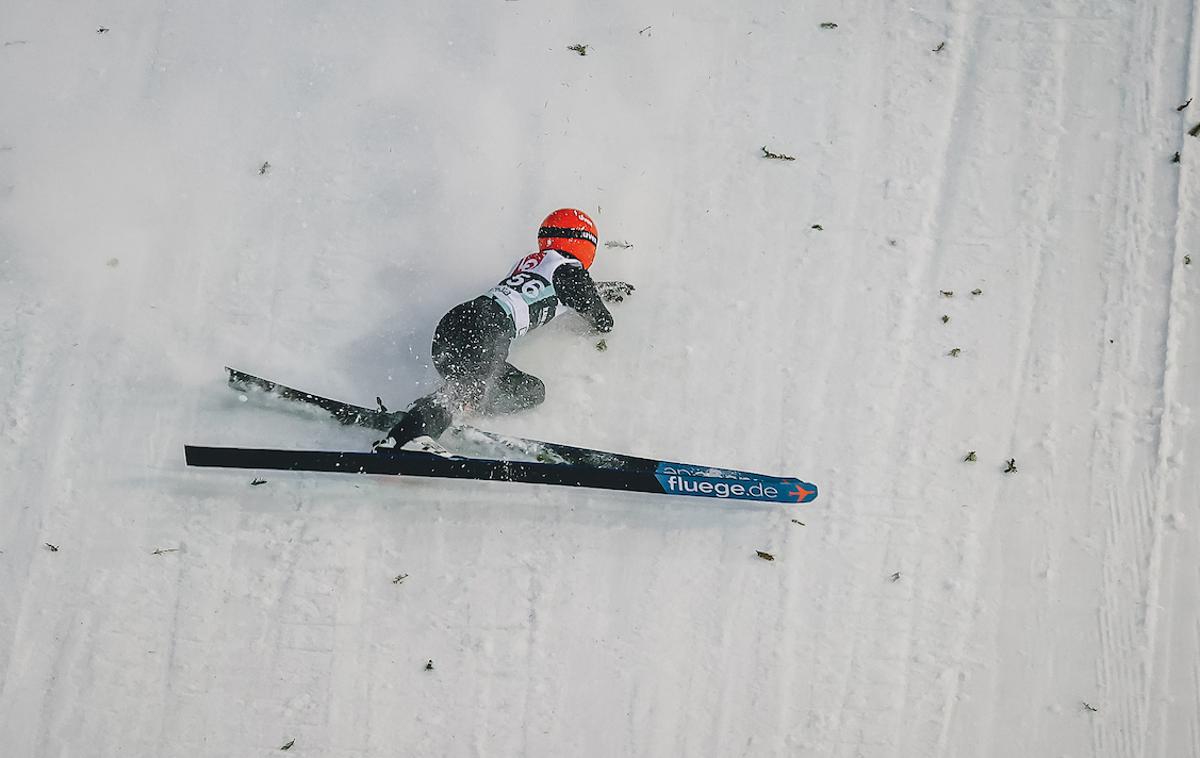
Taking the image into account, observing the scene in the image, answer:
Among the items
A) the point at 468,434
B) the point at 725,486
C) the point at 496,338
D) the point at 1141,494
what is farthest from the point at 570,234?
the point at 1141,494

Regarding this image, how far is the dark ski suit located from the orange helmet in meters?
0.04

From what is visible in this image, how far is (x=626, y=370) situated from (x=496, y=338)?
610 millimetres

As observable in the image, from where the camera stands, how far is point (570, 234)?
15.4 ft

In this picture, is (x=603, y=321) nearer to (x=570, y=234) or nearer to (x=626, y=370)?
(x=626, y=370)

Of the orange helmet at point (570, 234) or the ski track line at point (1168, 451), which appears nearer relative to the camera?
the ski track line at point (1168, 451)

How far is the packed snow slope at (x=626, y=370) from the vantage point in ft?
14.2

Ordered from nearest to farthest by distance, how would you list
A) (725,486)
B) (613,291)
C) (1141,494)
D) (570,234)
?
(725,486) → (1141,494) → (570,234) → (613,291)

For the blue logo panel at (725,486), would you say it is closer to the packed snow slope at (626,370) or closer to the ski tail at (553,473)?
the ski tail at (553,473)

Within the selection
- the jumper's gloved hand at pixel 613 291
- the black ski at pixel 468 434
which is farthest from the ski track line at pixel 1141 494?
the jumper's gloved hand at pixel 613 291

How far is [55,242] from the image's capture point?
5.05 meters

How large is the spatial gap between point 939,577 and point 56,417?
3715mm

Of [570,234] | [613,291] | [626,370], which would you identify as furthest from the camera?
[613,291]

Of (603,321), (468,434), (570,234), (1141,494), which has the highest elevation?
(570,234)

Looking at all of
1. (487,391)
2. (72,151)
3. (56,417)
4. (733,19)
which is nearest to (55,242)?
(72,151)
